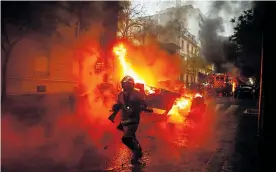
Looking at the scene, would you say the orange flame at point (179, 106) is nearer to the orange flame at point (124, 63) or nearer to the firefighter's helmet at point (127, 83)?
the orange flame at point (124, 63)

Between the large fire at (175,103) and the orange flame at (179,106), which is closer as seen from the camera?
the large fire at (175,103)

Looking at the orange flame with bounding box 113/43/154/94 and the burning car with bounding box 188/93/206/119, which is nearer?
the burning car with bounding box 188/93/206/119

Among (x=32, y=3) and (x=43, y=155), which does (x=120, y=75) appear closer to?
(x=43, y=155)

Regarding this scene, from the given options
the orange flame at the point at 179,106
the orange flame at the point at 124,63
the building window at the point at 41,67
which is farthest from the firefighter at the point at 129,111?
the building window at the point at 41,67

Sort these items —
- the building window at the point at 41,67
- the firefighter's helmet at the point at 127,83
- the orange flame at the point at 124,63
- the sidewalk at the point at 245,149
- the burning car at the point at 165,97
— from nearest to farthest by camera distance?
the sidewalk at the point at 245,149 < the firefighter's helmet at the point at 127,83 < the burning car at the point at 165,97 < the orange flame at the point at 124,63 < the building window at the point at 41,67

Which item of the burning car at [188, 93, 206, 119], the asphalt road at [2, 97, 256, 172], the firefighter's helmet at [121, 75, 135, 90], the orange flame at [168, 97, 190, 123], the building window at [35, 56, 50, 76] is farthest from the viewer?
the orange flame at [168, 97, 190, 123]

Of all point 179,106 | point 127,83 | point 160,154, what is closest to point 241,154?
point 160,154

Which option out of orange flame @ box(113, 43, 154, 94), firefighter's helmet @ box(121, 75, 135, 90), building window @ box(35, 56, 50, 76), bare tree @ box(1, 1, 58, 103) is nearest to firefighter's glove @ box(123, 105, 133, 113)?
firefighter's helmet @ box(121, 75, 135, 90)

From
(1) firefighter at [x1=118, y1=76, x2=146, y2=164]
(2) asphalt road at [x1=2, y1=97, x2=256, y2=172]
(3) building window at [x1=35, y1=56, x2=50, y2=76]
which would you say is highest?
(3) building window at [x1=35, y1=56, x2=50, y2=76]

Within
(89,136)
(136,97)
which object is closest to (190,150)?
(136,97)

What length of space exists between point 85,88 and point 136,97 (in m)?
9.46

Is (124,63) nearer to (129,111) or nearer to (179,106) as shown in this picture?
(179,106)

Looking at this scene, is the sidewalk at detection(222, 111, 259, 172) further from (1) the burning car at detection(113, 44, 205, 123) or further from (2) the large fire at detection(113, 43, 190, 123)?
(2) the large fire at detection(113, 43, 190, 123)

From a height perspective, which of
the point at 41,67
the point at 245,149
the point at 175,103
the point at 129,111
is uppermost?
the point at 41,67
